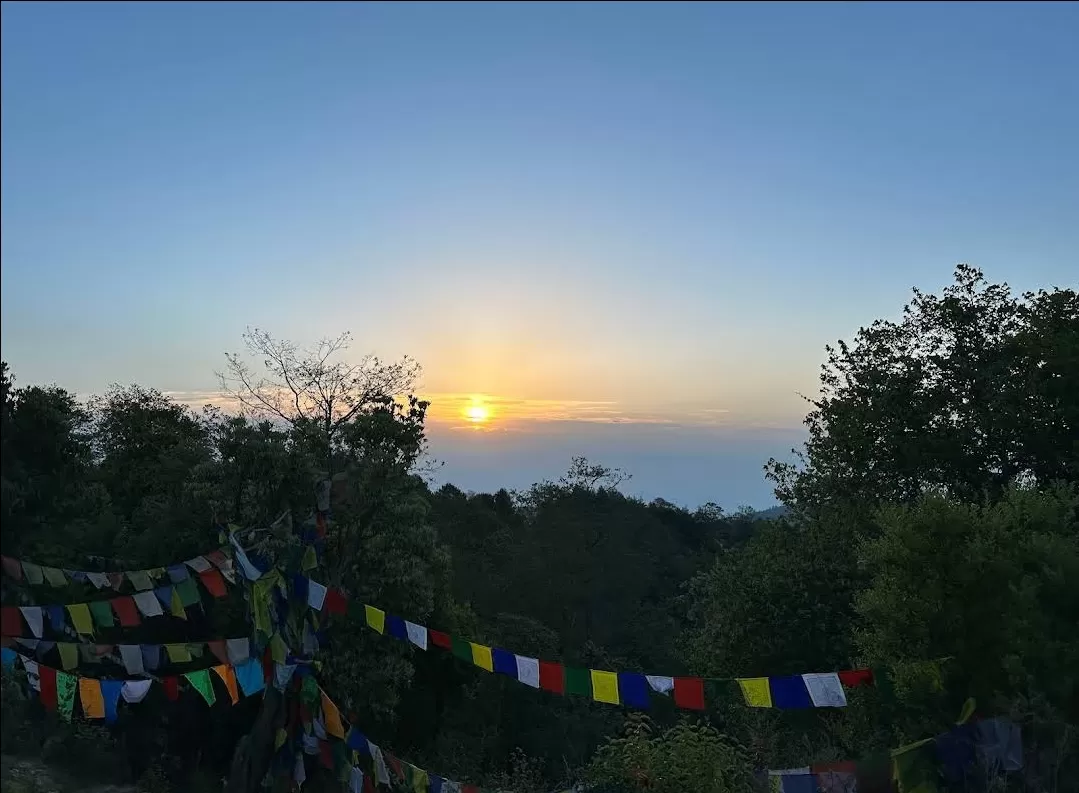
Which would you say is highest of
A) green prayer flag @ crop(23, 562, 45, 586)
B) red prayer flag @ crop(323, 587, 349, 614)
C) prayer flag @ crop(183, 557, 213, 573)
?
green prayer flag @ crop(23, 562, 45, 586)

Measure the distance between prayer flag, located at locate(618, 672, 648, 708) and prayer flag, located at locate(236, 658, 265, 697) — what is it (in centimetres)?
400

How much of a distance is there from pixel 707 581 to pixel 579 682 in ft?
43.4

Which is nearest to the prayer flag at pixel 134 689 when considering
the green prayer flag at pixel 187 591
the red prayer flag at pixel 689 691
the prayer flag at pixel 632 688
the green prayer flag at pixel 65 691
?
the green prayer flag at pixel 65 691

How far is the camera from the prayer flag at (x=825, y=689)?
6.86 m

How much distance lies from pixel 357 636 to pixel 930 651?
9383 millimetres

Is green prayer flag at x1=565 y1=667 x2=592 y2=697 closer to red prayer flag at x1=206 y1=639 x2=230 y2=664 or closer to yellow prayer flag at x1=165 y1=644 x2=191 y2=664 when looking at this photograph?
red prayer flag at x1=206 y1=639 x2=230 y2=664

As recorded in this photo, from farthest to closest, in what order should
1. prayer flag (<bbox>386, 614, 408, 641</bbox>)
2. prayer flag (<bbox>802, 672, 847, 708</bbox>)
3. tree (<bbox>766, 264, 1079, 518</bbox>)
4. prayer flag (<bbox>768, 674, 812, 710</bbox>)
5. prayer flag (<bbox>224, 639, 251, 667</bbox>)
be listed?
tree (<bbox>766, 264, 1079, 518</bbox>)
prayer flag (<bbox>224, 639, 251, 667</bbox>)
prayer flag (<bbox>386, 614, 408, 641</bbox>)
prayer flag (<bbox>768, 674, 812, 710</bbox>)
prayer flag (<bbox>802, 672, 847, 708</bbox>)

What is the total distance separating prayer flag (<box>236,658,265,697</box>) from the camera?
833cm

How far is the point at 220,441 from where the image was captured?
13.9m

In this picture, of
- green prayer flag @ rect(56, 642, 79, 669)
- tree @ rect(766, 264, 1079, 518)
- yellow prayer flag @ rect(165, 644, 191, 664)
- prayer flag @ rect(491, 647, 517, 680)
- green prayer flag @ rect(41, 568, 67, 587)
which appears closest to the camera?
prayer flag @ rect(491, 647, 517, 680)

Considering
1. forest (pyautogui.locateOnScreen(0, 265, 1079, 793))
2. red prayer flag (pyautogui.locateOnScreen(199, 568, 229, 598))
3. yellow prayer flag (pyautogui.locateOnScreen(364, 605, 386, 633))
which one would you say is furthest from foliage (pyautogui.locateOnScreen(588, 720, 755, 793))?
red prayer flag (pyautogui.locateOnScreen(199, 568, 229, 598))

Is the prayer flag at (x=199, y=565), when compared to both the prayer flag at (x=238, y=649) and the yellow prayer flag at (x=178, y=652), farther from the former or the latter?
the yellow prayer flag at (x=178, y=652)

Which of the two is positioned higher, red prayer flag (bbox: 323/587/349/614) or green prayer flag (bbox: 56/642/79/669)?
red prayer flag (bbox: 323/587/349/614)

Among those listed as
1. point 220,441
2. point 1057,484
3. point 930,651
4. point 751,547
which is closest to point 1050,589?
point 930,651
